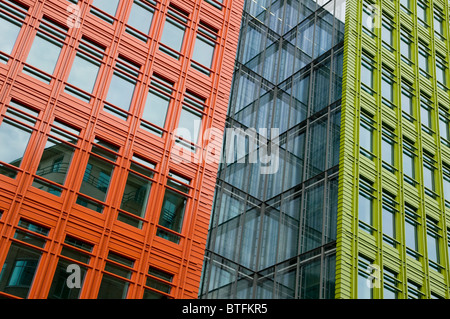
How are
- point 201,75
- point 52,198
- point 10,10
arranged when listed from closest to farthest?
point 52,198 → point 10,10 → point 201,75

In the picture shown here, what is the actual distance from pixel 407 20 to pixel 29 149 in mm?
29900

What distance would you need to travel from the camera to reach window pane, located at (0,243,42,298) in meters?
24.5

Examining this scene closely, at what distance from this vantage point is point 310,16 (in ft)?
145

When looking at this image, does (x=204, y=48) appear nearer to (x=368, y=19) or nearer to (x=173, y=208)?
(x=173, y=208)

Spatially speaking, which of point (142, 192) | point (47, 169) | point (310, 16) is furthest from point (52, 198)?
point (310, 16)

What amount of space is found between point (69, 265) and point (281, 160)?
1654 cm

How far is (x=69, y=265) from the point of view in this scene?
26672 mm

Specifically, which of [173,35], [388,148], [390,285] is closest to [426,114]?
[388,148]

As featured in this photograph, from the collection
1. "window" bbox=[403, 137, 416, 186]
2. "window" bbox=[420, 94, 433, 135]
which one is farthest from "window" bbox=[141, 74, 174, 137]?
"window" bbox=[420, 94, 433, 135]

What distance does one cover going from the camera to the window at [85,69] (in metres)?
30.3

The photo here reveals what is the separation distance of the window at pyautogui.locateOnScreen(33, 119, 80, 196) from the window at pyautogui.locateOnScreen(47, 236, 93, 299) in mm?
2351

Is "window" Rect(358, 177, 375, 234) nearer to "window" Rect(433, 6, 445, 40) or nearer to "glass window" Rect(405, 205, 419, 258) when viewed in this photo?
"glass window" Rect(405, 205, 419, 258)

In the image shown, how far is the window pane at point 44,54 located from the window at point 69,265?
826cm

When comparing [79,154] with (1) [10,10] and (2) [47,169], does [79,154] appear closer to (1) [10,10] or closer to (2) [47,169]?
(2) [47,169]
